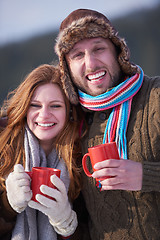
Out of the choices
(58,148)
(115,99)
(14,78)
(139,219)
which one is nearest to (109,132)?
(115,99)

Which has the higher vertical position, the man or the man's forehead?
the man's forehead

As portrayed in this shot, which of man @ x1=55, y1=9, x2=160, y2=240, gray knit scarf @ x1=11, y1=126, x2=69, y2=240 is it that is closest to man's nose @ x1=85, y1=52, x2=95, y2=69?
man @ x1=55, y1=9, x2=160, y2=240

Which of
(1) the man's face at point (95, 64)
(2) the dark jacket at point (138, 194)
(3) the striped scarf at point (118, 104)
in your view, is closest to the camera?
(2) the dark jacket at point (138, 194)

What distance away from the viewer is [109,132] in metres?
1.54

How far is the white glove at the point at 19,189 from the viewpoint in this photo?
4.39 ft

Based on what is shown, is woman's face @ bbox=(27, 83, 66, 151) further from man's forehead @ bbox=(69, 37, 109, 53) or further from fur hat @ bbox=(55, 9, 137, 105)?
man's forehead @ bbox=(69, 37, 109, 53)

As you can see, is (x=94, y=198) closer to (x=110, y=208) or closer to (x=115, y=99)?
(x=110, y=208)

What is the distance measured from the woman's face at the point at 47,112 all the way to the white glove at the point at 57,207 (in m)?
0.44

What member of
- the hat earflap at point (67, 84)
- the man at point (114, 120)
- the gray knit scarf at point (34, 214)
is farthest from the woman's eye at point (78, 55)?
the gray knit scarf at point (34, 214)

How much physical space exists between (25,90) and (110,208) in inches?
39.1

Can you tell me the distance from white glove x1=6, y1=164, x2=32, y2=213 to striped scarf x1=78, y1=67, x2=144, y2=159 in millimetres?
542

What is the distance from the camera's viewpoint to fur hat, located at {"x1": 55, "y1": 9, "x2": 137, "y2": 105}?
1595 mm

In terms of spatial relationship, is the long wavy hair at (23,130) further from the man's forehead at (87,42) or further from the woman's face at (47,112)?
the man's forehead at (87,42)

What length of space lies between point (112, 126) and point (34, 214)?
30.8 inches
